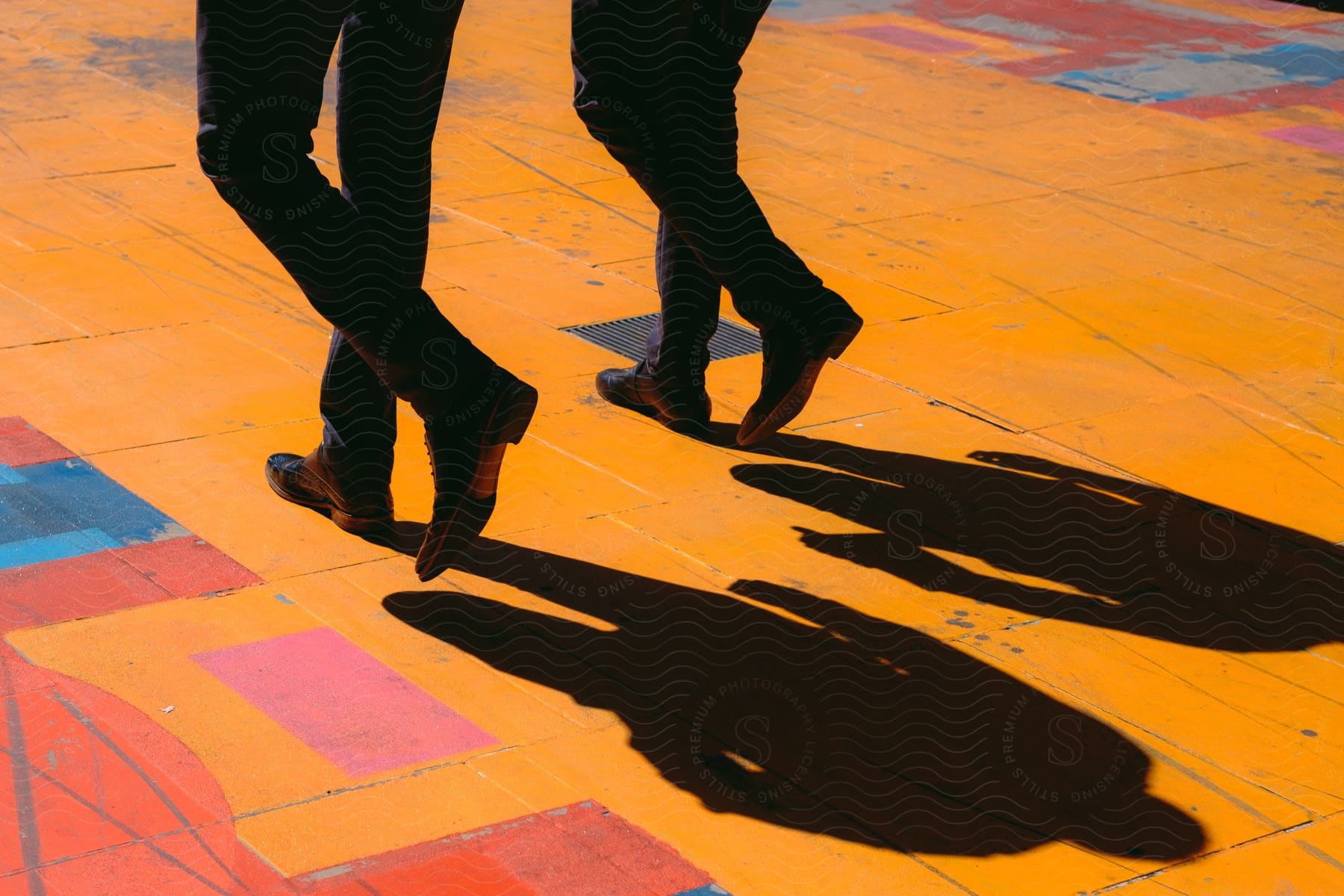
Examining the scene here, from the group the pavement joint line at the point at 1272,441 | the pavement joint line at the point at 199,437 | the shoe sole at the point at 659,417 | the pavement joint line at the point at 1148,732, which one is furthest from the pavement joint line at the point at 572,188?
the pavement joint line at the point at 1148,732

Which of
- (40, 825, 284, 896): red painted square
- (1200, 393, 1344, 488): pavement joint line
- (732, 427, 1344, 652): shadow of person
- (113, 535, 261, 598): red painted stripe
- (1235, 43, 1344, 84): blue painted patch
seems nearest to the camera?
(40, 825, 284, 896): red painted square

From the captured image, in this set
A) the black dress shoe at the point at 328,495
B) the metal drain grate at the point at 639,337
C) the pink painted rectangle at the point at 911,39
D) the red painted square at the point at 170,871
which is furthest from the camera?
the pink painted rectangle at the point at 911,39

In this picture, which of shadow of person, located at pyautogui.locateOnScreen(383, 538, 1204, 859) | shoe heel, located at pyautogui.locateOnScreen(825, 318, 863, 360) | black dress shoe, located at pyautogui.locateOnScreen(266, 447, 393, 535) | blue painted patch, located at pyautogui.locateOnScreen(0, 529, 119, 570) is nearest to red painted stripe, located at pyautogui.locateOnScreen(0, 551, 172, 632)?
blue painted patch, located at pyautogui.locateOnScreen(0, 529, 119, 570)

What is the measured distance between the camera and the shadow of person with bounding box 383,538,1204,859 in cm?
307

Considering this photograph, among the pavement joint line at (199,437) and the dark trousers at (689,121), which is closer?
the dark trousers at (689,121)

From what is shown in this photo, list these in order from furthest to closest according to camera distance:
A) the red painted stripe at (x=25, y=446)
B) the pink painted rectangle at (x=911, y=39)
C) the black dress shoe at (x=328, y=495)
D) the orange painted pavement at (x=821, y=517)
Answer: the pink painted rectangle at (x=911, y=39) < the red painted stripe at (x=25, y=446) < the black dress shoe at (x=328, y=495) < the orange painted pavement at (x=821, y=517)

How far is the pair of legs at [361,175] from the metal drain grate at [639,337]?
→ 5.28 feet

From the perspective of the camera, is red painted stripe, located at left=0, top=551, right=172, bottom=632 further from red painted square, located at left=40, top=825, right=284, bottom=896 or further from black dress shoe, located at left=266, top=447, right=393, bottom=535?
red painted square, located at left=40, top=825, right=284, bottom=896

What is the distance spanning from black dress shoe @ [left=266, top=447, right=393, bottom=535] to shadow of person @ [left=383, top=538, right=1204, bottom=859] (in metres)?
0.26

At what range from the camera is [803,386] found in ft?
13.5

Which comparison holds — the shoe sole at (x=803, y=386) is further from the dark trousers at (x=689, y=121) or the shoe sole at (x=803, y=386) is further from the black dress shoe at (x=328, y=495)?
the black dress shoe at (x=328, y=495)

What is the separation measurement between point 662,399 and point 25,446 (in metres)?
1.71

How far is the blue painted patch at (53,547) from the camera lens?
3.78 meters

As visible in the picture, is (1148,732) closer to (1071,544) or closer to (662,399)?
(1071,544)
